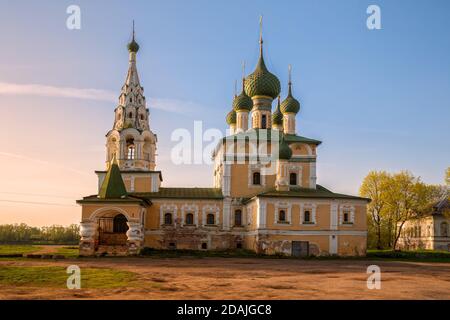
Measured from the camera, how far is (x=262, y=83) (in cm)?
3869

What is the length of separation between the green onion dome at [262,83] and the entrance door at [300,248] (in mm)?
12231

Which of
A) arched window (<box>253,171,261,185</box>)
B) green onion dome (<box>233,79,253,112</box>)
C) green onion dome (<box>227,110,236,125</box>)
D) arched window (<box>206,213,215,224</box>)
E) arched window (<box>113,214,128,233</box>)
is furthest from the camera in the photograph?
green onion dome (<box>227,110,236,125</box>)

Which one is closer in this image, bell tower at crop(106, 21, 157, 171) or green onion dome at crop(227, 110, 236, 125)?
bell tower at crop(106, 21, 157, 171)

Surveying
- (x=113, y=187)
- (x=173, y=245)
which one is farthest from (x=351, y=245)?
(x=113, y=187)

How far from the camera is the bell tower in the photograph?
3644 centimetres

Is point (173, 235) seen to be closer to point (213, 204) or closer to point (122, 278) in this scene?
point (213, 204)

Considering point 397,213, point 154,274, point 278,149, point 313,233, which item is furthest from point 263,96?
point 154,274

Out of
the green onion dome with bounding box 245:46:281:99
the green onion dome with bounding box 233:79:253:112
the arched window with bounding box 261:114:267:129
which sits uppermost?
the green onion dome with bounding box 245:46:281:99

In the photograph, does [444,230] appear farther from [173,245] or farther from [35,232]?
[35,232]

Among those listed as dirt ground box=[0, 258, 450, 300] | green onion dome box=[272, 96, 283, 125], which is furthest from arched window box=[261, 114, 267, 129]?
dirt ground box=[0, 258, 450, 300]

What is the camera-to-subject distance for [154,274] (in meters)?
18.3

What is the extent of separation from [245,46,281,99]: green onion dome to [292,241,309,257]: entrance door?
12.2 meters

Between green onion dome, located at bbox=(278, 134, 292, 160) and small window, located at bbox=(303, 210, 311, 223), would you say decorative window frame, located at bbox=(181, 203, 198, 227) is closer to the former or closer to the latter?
green onion dome, located at bbox=(278, 134, 292, 160)

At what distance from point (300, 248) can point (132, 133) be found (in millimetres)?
14046
